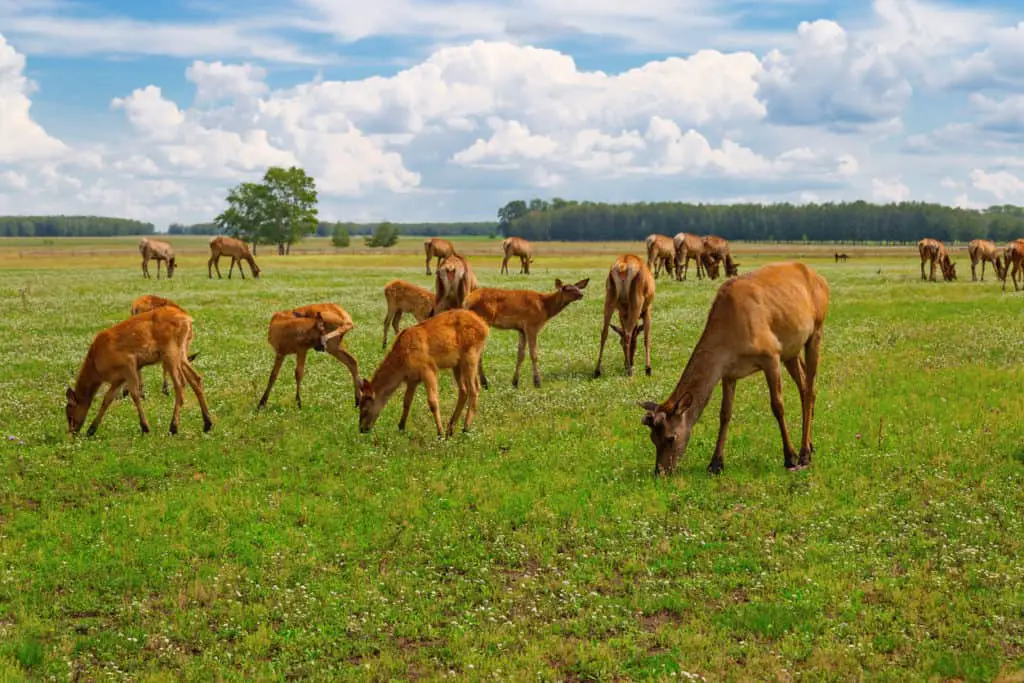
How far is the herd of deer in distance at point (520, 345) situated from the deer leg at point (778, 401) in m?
0.02

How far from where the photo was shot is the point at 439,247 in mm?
58219

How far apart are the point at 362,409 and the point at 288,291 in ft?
86.0

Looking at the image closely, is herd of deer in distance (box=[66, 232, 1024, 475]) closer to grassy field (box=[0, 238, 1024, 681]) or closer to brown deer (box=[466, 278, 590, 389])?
brown deer (box=[466, 278, 590, 389])

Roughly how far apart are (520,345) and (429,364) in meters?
5.34

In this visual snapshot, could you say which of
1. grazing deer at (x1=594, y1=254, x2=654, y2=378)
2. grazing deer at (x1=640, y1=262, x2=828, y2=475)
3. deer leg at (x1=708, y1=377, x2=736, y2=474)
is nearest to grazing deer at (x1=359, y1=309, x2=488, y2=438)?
grazing deer at (x1=640, y1=262, x2=828, y2=475)

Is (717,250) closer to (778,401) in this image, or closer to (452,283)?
(452,283)

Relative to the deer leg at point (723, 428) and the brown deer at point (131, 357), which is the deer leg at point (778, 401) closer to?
the deer leg at point (723, 428)

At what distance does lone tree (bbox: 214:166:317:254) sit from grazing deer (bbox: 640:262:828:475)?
4591 inches

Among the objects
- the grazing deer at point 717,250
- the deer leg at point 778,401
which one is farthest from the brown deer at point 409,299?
the grazing deer at point 717,250

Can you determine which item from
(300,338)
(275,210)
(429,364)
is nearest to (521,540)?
(429,364)

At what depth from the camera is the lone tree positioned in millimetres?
124188

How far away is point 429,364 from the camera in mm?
14977

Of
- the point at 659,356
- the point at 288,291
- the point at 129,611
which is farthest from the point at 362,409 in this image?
the point at 288,291

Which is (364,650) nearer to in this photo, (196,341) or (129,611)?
(129,611)
